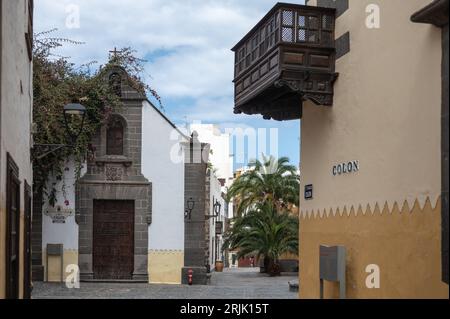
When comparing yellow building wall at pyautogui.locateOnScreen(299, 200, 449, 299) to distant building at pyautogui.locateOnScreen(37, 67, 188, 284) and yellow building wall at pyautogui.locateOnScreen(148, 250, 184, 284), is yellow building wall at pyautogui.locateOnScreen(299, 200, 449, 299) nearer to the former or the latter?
yellow building wall at pyautogui.locateOnScreen(148, 250, 184, 284)

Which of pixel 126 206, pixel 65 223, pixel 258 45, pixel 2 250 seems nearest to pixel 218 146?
pixel 126 206

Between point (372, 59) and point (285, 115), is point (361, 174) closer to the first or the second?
point (372, 59)

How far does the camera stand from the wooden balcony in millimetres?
10734

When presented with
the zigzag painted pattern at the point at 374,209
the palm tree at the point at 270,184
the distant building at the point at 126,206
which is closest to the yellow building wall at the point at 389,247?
the zigzag painted pattern at the point at 374,209

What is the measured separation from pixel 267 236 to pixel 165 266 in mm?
8038

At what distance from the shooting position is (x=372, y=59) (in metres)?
10.0

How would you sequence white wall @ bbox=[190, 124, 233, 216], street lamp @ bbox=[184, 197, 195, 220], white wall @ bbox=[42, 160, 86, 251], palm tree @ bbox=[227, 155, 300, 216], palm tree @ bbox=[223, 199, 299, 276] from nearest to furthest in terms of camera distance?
white wall @ bbox=[42, 160, 86, 251]
street lamp @ bbox=[184, 197, 195, 220]
palm tree @ bbox=[223, 199, 299, 276]
palm tree @ bbox=[227, 155, 300, 216]
white wall @ bbox=[190, 124, 233, 216]

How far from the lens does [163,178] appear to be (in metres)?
24.5

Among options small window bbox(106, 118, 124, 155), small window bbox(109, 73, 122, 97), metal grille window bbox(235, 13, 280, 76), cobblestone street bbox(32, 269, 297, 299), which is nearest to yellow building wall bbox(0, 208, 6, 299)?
metal grille window bbox(235, 13, 280, 76)

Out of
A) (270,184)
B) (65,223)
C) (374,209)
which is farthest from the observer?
(270,184)

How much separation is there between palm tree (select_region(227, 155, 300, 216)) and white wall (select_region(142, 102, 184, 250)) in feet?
33.9

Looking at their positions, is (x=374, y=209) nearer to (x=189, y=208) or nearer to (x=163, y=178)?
(x=189, y=208)

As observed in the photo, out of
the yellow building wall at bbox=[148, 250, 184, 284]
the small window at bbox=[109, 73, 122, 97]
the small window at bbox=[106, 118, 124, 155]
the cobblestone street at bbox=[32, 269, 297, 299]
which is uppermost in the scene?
the small window at bbox=[109, 73, 122, 97]
